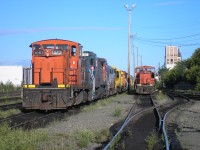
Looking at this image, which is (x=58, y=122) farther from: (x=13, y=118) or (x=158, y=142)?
(x=158, y=142)

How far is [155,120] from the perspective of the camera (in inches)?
622

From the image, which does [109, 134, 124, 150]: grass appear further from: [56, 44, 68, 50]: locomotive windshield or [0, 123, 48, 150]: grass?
[56, 44, 68, 50]: locomotive windshield

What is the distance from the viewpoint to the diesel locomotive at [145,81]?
41.7 metres

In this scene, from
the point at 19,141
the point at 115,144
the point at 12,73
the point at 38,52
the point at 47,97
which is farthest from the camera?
the point at 12,73

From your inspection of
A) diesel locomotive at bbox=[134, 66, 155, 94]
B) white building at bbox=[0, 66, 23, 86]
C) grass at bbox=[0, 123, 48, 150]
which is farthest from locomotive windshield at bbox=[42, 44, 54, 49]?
white building at bbox=[0, 66, 23, 86]

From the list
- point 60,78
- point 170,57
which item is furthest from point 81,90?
point 170,57

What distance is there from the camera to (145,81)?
139 ft

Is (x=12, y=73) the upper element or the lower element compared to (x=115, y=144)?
upper

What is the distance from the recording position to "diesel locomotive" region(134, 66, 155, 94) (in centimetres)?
4169

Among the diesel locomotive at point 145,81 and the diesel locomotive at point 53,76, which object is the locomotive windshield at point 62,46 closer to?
the diesel locomotive at point 53,76

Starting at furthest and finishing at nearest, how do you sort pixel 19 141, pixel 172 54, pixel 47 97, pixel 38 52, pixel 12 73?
pixel 172 54, pixel 12 73, pixel 38 52, pixel 47 97, pixel 19 141

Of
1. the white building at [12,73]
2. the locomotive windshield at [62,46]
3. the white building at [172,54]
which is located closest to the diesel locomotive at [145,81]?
the locomotive windshield at [62,46]

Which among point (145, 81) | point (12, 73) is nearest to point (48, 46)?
point (145, 81)

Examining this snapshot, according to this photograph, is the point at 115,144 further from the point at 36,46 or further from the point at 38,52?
the point at 36,46
